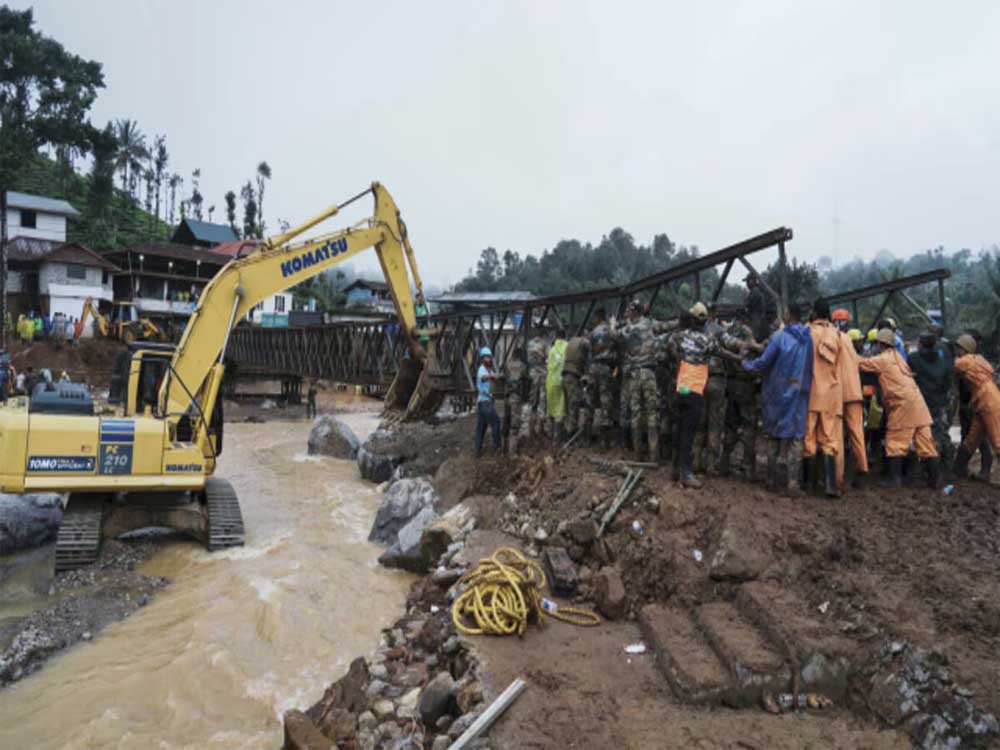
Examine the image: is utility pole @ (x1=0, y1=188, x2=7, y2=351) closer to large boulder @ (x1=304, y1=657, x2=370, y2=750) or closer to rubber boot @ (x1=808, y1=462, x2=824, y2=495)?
large boulder @ (x1=304, y1=657, x2=370, y2=750)

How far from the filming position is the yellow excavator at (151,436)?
809 centimetres

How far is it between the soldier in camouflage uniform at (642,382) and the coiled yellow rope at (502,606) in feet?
9.28

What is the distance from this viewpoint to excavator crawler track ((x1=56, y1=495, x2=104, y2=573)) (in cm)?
804

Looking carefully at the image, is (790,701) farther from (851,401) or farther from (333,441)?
(333,441)

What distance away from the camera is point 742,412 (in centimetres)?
774

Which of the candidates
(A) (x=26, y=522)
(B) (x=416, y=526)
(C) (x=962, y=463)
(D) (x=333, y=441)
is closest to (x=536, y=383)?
(B) (x=416, y=526)

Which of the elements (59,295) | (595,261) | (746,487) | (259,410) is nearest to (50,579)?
(746,487)

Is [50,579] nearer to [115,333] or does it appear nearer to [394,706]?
[394,706]

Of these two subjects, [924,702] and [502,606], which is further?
[502,606]

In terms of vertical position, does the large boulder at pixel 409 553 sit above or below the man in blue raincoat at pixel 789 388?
below

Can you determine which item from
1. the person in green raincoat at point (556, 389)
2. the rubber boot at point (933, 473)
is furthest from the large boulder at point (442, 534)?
the rubber boot at point (933, 473)

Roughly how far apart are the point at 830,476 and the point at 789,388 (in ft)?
3.49

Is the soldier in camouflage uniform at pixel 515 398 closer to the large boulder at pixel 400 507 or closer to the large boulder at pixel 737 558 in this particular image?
the large boulder at pixel 400 507

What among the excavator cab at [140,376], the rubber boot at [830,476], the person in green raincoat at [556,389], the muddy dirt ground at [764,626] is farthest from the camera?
the person in green raincoat at [556,389]
